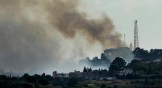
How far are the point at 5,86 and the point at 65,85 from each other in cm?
2704

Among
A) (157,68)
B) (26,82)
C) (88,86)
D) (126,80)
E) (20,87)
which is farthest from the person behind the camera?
(157,68)

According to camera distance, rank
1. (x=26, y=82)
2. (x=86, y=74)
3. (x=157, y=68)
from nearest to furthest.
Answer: (x=26, y=82), (x=157, y=68), (x=86, y=74)

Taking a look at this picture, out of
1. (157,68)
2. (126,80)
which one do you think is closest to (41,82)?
(126,80)

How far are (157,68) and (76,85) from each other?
106 ft

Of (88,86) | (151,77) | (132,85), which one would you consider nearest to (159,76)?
(151,77)

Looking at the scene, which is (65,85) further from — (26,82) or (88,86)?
(26,82)

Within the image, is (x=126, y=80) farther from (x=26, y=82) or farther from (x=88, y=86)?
(x=26, y=82)

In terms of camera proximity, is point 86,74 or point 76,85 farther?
point 86,74

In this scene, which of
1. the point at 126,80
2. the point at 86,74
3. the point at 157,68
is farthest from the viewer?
the point at 86,74

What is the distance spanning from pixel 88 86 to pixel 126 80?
863 inches

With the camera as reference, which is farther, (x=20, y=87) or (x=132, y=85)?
(x=132, y=85)

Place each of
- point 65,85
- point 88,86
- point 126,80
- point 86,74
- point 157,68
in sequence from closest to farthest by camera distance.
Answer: point 88,86 < point 65,85 < point 126,80 < point 157,68 < point 86,74

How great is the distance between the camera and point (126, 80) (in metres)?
144

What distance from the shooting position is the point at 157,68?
156m
